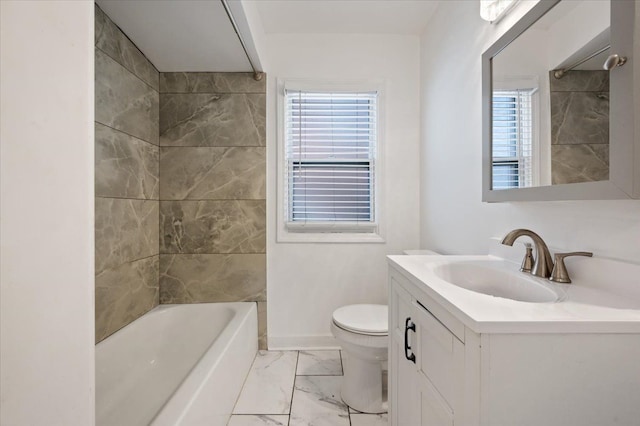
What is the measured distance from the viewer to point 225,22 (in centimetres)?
164

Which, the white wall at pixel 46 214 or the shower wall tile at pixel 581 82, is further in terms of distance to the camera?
the shower wall tile at pixel 581 82

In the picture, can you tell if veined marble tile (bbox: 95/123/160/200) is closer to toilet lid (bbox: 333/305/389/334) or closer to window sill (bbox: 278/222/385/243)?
window sill (bbox: 278/222/385/243)

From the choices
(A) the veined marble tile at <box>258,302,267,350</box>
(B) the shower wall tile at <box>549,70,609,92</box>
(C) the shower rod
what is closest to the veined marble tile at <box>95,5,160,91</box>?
(C) the shower rod

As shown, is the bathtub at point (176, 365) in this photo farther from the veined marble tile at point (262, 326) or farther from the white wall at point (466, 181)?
the white wall at point (466, 181)

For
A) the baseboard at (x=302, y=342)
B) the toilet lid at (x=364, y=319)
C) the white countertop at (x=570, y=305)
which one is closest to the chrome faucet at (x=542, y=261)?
the white countertop at (x=570, y=305)

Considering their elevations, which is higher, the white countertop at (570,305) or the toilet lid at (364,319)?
the white countertop at (570,305)

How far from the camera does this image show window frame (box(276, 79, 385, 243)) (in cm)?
222

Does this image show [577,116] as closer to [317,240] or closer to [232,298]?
[317,240]

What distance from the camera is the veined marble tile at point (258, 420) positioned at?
1478mm

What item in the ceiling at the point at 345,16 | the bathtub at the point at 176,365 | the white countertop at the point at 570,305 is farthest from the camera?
the ceiling at the point at 345,16

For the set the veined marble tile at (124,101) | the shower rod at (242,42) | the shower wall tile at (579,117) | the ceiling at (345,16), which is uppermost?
the ceiling at (345,16)

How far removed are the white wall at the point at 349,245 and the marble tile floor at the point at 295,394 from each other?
0.18m

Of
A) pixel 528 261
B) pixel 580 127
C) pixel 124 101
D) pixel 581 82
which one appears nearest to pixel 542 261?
pixel 528 261

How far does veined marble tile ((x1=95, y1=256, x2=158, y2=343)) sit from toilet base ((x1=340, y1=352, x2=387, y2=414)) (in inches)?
55.1
